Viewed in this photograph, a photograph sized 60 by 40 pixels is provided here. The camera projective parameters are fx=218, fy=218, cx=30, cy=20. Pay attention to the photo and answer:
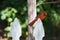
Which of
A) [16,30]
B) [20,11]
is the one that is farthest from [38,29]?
[20,11]

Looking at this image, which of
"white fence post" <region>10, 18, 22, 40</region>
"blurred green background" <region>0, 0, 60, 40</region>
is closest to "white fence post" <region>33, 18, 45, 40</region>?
"white fence post" <region>10, 18, 22, 40</region>

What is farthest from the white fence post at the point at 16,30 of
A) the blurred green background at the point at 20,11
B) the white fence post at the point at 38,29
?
the blurred green background at the point at 20,11

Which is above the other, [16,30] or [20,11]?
[20,11]

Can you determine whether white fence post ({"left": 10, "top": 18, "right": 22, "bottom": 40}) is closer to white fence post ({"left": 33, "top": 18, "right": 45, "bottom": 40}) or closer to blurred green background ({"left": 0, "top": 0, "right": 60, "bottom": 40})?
white fence post ({"left": 33, "top": 18, "right": 45, "bottom": 40})

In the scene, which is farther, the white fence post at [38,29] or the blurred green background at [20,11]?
the blurred green background at [20,11]

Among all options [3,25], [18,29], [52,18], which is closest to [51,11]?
[52,18]

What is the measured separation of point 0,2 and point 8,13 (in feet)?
1.56

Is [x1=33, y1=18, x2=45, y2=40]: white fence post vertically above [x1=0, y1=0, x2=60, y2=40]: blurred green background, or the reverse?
[x1=0, y1=0, x2=60, y2=40]: blurred green background

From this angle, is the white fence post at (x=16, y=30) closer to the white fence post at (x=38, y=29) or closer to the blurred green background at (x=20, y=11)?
the white fence post at (x=38, y=29)

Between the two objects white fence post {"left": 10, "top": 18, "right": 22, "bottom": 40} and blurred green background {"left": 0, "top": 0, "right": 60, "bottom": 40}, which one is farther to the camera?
blurred green background {"left": 0, "top": 0, "right": 60, "bottom": 40}

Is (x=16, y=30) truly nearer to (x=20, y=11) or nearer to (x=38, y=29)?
(x=38, y=29)

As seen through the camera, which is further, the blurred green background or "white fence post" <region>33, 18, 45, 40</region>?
the blurred green background

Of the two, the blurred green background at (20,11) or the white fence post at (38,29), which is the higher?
Answer: the blurred green background at (20,11)

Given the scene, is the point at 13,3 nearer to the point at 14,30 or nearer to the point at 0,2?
the point at 0,2
